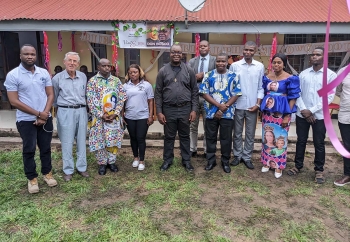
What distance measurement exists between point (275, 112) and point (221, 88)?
2.60 ft

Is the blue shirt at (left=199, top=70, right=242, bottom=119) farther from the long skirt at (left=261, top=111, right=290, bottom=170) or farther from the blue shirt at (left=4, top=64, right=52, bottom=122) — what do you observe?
the blue shirt at (left=4, top=64, right=52, bottom=122)

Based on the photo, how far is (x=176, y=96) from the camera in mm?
3912

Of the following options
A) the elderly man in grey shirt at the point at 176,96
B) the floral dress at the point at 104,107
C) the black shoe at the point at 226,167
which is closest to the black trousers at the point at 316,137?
the black shoe at the point at 226,167

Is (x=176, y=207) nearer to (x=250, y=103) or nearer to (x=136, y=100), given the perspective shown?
(x=136, y=100)

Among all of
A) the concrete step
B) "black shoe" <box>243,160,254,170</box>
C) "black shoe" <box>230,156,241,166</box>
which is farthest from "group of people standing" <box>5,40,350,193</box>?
the concrete step

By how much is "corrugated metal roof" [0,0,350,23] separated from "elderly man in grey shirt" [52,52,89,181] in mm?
3346

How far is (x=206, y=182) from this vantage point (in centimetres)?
385

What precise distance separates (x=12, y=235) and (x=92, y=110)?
170cm

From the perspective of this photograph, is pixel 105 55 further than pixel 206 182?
Yes

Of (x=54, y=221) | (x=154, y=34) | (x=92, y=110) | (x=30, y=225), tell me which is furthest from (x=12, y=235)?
(x=154, y=34)

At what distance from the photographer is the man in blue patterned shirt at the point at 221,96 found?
3.92 metres

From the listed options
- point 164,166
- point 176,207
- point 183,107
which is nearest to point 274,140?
point 183,107

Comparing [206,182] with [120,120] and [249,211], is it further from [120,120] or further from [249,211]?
[120,120]

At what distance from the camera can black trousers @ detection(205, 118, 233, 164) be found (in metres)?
4.06
